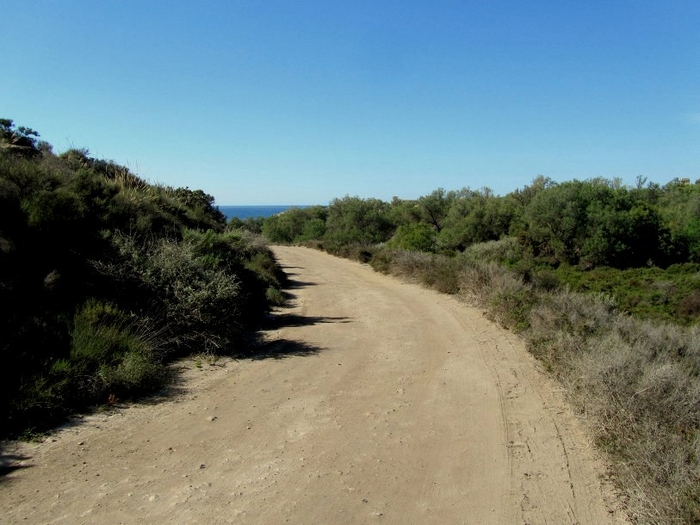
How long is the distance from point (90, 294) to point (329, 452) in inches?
215

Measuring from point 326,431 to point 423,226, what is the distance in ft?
73.6

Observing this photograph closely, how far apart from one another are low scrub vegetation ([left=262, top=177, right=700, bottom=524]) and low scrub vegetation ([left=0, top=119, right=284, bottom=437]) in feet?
19.2

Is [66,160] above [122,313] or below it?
above

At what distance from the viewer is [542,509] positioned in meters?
4.32

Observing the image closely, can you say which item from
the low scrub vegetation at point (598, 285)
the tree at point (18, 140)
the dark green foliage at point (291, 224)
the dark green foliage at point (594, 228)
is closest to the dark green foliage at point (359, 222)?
the low scrub vegetation at point (598, 285)

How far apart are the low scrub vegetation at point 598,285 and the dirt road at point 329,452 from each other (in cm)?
52

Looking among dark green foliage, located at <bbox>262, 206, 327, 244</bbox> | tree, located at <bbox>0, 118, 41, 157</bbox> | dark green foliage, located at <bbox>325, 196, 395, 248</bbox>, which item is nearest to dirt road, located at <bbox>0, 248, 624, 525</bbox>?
tree, located at <bbox>0, 118, 41, 157</bbox>

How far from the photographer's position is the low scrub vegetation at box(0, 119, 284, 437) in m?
6.15

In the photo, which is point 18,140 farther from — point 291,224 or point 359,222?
point 291,224

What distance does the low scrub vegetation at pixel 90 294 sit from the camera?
6.15 meters

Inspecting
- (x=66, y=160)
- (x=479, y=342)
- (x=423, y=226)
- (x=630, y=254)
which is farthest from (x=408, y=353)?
(x=630, y=254)

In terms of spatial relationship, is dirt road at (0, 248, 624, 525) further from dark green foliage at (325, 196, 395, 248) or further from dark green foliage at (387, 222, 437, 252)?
dark green foliage at (325, 196, 395, 248)

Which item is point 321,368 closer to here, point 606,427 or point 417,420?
point 417,420

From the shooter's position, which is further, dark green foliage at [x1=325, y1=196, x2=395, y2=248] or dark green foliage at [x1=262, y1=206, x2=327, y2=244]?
dark green foliage at [x1=262, y1=206, x2=327, y2=244]
